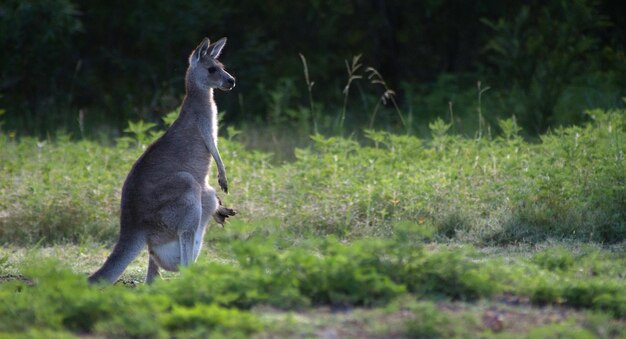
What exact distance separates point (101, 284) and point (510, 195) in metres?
3.91

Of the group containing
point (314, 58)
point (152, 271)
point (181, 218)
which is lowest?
point (314, 58)

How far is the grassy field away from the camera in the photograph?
5.34 meters

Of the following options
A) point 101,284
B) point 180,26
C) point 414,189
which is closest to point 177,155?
point 101,284

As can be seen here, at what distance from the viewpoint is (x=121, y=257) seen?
22.5ft

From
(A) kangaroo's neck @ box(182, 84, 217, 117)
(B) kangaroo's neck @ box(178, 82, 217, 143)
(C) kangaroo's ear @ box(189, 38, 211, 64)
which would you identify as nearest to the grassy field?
(B) kangaroo's neck @ box(178, 82, 217, 143)

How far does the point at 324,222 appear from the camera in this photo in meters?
8.81

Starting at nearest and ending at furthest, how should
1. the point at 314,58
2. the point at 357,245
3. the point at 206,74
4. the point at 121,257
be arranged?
1. the point at 357,245
2. the point at 121,257
3. the point at 206,74
4. the point at 314,58

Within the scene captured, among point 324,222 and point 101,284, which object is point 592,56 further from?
point 101,284

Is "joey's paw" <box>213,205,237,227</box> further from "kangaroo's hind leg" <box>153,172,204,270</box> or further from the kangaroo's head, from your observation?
the kangaroo's head

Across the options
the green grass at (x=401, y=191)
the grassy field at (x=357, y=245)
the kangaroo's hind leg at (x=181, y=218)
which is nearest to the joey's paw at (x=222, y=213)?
the grassy field at (x=357, y=245)

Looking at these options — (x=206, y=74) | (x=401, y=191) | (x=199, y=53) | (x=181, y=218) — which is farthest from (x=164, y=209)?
(x=401, y=191)

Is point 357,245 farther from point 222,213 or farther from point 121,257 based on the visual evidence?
point 222,213

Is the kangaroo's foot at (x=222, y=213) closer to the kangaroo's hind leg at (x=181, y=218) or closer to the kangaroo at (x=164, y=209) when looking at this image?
the kangaroo at (x=164, y=209)

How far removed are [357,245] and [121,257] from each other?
6.20 feet
